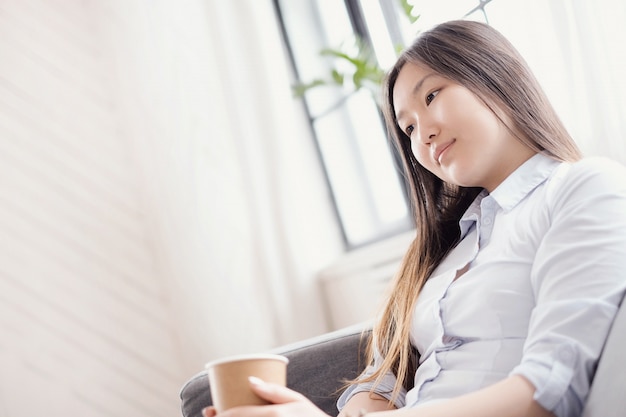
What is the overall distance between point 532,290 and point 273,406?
17.1 inches

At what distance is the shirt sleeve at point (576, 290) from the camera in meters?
0.88

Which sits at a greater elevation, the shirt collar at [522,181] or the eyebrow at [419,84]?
the eyebrow at [419,84]

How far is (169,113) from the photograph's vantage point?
3248mm

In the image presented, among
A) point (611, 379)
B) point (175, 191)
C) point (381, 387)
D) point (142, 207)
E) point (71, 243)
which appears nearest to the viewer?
point (611, 379)

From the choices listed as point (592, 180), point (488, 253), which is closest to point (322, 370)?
point (488, 253)

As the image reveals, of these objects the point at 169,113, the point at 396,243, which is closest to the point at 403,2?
the point at 396,243

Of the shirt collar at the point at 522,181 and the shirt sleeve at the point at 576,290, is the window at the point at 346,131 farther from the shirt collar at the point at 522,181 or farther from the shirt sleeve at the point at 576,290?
the shirt sleeve at the point at 576,290

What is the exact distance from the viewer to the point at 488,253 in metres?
1.17

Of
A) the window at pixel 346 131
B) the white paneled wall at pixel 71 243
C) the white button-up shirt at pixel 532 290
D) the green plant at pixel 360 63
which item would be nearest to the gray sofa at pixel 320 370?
the white button-up shirt at pixel 532 290

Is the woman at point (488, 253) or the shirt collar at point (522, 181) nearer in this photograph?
the woman at point (488, 253)

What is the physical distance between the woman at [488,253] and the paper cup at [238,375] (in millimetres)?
17

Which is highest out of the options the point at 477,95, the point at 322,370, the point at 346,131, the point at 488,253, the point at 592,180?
the point at 477,95

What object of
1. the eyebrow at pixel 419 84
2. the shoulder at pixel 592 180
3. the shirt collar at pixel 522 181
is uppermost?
the eyebrow at pixel 419 84

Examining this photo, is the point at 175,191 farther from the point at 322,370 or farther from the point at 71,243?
the point at 322,370
